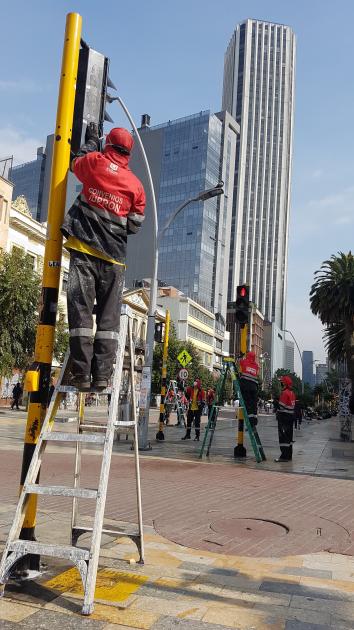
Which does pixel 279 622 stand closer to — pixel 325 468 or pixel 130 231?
pixel 130 231

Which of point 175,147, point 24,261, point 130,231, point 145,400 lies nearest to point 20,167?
point 175,147

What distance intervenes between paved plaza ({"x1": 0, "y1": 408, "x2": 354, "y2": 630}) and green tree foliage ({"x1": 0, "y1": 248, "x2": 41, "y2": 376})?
1629 cm

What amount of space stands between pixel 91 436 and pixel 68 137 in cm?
226

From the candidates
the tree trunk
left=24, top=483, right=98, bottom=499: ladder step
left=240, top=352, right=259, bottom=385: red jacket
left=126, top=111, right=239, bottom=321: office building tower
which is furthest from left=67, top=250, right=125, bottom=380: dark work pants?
left=126, top=111, right=239, bottom=321: office building tower

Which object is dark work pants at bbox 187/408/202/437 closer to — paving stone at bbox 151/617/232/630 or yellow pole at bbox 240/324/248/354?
yellow pole at bbox 240/324/248/354

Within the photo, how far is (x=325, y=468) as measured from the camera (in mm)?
12148

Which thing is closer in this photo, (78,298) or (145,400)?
(78,298)

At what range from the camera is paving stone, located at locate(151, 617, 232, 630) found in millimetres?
3188

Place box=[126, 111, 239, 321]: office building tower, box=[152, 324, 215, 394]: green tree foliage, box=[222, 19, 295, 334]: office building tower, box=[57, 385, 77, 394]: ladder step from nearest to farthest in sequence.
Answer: box=[57, 385, 77, 394]: ladder step < box=[152, 324, 215, 394]: green tree foliage < box=[126, 111, 239, 321]: office building tower < box=[222, 19, 295, 334]: office building tower

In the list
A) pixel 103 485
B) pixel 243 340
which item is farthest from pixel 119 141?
pixel 243 340

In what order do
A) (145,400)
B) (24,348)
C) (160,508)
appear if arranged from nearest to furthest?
(160,508)
(145,400)
(24,348)

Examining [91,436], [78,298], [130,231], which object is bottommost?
[91,436]

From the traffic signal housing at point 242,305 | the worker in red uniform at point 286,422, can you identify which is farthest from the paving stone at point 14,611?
the traffic signal housing at point 242,305

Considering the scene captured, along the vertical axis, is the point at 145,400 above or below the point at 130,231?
below
